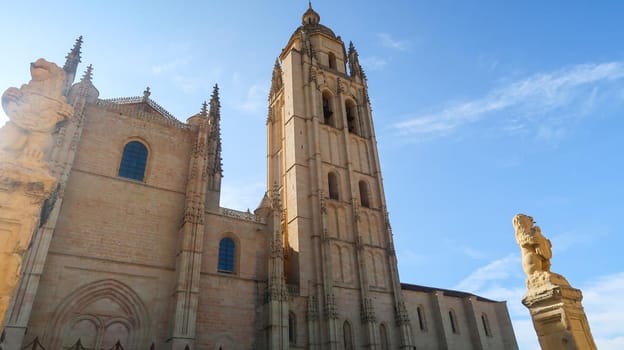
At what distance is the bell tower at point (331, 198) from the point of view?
75.5 feet

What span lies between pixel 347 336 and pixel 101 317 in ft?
41.0

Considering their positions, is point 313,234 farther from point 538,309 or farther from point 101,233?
point 538,309

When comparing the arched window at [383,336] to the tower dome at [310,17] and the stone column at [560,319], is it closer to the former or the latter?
the stone column at [560,319]

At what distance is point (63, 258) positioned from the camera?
16391mm

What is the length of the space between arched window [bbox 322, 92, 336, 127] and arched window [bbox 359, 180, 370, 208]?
4958 mm

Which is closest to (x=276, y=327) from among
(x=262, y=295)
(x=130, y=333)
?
(x=262, y=295)

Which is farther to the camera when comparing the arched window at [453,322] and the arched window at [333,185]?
the arched window at [453,322]

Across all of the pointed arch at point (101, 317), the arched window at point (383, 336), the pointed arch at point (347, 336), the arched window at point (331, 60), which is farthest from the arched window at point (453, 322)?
the pointed arch at point (101, 317)

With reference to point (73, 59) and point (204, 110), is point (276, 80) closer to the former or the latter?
point (204, 110)

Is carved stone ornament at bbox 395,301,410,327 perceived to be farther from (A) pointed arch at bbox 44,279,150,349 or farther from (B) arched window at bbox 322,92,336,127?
(A) pointed arch at bbox 44,279,150,349

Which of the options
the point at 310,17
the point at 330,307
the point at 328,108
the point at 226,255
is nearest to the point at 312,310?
the point at 330,307

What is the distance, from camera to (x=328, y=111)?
104ft

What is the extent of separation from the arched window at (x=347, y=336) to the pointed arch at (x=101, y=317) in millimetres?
10457

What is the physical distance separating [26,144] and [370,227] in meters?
24.0
